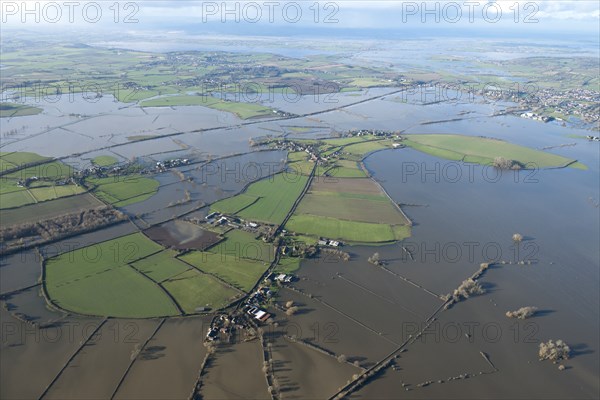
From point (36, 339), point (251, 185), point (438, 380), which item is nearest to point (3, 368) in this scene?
point (36, 339)

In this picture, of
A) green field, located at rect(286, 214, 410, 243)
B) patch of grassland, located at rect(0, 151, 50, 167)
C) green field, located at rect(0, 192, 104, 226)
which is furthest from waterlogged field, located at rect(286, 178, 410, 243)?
patch of grassland, located at rect(0, 151, 50, 167)

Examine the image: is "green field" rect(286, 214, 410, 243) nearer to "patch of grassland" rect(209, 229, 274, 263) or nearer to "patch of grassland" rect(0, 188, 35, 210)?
"patch of grassland" rect(209, 229, 274, 263)

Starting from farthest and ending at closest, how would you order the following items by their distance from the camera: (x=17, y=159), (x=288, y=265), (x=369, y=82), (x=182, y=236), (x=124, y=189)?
(x=369, y=82), (x=17, y=159), (x=124, y=189), (x=182, y=236), (x=288, y=265)

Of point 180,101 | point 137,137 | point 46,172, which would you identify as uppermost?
point 180,101

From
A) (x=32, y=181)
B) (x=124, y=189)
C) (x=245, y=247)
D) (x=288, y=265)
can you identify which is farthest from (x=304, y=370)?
(x=32, y=181)

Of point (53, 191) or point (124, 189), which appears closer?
point (53, 191)

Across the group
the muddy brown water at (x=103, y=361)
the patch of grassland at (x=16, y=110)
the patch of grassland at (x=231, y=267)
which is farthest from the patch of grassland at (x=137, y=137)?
the muddy brown water at (x=103, y=361)

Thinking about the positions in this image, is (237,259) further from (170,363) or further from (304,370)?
(304,370)

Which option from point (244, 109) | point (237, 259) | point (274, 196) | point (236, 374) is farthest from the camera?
point (244, 109)
